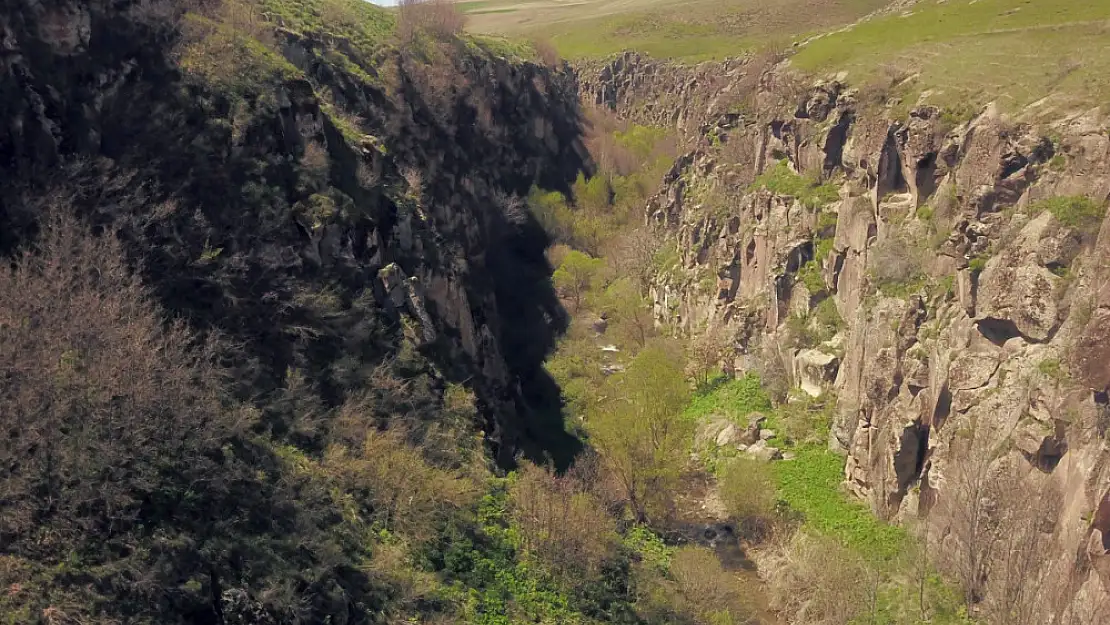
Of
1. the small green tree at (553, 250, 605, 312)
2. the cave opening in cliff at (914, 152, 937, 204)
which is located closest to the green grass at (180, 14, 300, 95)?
the small green tree at (553, 250, 605, 312)

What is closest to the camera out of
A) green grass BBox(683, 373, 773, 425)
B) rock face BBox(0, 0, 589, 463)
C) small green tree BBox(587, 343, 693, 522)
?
rock face BBox(0, 0, 589, 463)

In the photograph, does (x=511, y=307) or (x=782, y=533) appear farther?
(x=511, y=307)

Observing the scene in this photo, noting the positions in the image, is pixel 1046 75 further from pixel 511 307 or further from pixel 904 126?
pixel 511 307

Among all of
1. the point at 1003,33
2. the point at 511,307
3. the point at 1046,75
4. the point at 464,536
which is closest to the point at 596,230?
the point at 511,307

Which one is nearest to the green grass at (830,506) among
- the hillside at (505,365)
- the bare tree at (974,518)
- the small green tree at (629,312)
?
the hillside at (505,365)

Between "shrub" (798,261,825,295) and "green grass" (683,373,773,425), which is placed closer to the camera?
"shrub" (798,261,825,295)

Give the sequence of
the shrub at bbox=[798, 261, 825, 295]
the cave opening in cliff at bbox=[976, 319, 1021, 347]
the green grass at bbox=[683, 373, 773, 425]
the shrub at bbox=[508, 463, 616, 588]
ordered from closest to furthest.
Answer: the shrub at bbox=[508, 463, 616, 588], the cave opening in cliff at bbox=[976, 319, 1021, 347], the shrub at bbox=[798, 261, 825, 295], the green grass at bbox=[683, 373, 773, 425]

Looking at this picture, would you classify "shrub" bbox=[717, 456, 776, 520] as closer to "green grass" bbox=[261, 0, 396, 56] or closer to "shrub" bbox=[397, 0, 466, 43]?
"green grass" bbox=[261, 0, 396, 56]

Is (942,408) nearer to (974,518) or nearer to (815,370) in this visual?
(974,518)
